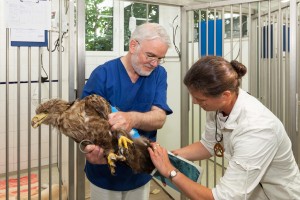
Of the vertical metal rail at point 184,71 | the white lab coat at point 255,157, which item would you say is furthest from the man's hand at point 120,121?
the vertical metal rail at point 184,71

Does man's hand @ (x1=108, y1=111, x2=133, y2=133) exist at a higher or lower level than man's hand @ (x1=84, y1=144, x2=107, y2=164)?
higher

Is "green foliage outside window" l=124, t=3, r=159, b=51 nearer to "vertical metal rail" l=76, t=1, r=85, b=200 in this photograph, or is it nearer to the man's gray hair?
"vertical metal rail" l=76, t=1, r=85, b=200

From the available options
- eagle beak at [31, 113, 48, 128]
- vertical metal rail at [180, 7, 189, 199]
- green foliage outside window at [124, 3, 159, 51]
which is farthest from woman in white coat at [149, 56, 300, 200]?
green foliage outside window at [124, 3, 159, 51]

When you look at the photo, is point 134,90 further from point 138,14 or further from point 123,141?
point 138,14

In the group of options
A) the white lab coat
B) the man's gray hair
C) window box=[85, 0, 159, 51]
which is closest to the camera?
the white lab coat

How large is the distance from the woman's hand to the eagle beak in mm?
480

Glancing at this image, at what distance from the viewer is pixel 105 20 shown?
340 centimetres

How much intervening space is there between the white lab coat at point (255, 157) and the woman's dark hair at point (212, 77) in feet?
0.42

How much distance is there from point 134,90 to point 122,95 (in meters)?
0.07

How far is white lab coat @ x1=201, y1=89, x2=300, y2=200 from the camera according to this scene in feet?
3.41

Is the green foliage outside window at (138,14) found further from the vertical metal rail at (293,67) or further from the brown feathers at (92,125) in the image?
the brown feathers at (92,125)

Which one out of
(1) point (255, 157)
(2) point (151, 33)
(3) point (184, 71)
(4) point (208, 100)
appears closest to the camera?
(1) point (255, 157)

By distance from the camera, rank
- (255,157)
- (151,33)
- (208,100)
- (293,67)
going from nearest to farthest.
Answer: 1. (255,157)
2. (208,100)
3. (151,33)
4. (293,67)

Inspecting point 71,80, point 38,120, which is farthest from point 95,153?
point 71,80
